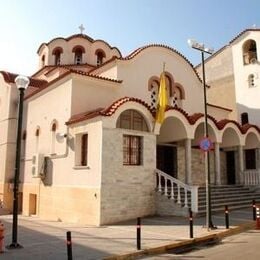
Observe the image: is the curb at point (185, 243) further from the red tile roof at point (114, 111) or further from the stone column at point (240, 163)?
the stone column at point (240, 163)

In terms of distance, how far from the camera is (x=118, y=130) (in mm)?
15203

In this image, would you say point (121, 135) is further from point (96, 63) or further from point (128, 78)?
point (96, 63)

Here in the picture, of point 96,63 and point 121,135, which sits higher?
point 96,63

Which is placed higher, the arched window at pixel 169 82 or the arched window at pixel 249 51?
the arched window at pixel 249 51

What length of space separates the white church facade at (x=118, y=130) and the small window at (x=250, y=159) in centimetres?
7

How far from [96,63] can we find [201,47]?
15.6m

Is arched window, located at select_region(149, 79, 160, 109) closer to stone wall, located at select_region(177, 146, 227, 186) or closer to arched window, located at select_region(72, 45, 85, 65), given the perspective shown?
stone wall, located at select_region(177, 146, 227, 186)

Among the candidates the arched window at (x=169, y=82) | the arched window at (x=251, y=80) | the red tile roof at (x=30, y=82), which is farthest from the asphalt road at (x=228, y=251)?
the red tile roof at (x=30, y=82)

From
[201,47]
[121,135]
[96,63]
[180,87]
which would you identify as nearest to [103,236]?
[121,135]

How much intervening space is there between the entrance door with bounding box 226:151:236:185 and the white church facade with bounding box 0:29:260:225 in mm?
67

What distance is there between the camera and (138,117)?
53.6 ft

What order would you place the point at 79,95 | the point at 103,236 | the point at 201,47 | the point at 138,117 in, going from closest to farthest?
1. the point at 103,236
2. the point at 201,47
3. the point at 138,117
4. the point at 79,95

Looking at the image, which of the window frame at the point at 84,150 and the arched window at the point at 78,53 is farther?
the arched window at the point at 78,53

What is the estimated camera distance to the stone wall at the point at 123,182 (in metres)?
14.5
